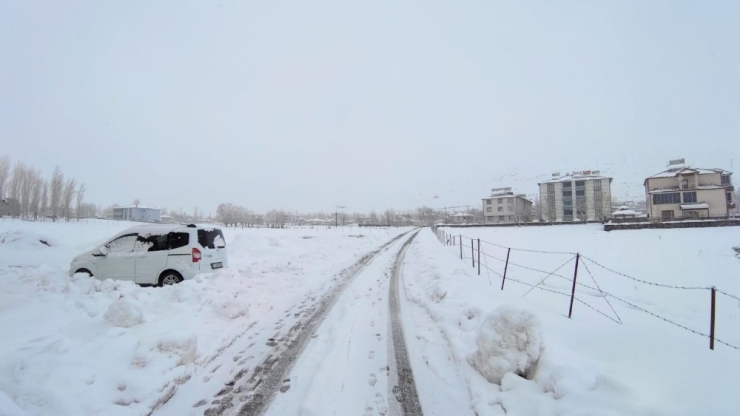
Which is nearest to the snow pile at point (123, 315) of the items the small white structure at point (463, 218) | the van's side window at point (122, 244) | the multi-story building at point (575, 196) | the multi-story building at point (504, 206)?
the van's side window at point (122, 244)

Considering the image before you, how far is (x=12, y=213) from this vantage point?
3606 cm

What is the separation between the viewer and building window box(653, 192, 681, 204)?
1823 inches

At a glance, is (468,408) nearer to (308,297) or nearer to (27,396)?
(27,396)

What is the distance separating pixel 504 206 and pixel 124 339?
94.3 m

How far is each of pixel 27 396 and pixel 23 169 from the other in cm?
6004

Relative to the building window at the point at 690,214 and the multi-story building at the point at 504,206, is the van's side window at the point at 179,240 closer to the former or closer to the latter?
the building window at the point at 690,214

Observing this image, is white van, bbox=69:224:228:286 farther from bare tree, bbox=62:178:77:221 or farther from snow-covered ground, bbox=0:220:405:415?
bare tree, bbox=62:178:77:221

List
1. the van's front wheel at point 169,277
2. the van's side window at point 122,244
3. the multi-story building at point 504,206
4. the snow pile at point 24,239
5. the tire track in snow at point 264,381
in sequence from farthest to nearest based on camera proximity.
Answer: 1. the multi-story building at point 504,206
2. the snow pile at point 24,239
3. the van's side window at point 122,244
4. the van's front wheel at point 169,277
5. the tire track in snow at point 264,381

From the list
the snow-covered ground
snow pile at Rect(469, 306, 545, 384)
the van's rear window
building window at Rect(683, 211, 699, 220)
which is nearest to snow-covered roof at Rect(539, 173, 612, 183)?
building window at Rect(683, 211, 699, 220)

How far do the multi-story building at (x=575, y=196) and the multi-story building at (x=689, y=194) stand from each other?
2009 cm

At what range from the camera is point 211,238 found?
30.8 ft

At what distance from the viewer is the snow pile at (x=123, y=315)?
5109 mm

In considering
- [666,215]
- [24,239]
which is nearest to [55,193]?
[24,239]

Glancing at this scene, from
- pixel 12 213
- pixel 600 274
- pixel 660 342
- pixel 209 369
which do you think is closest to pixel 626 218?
pixel 600 274
